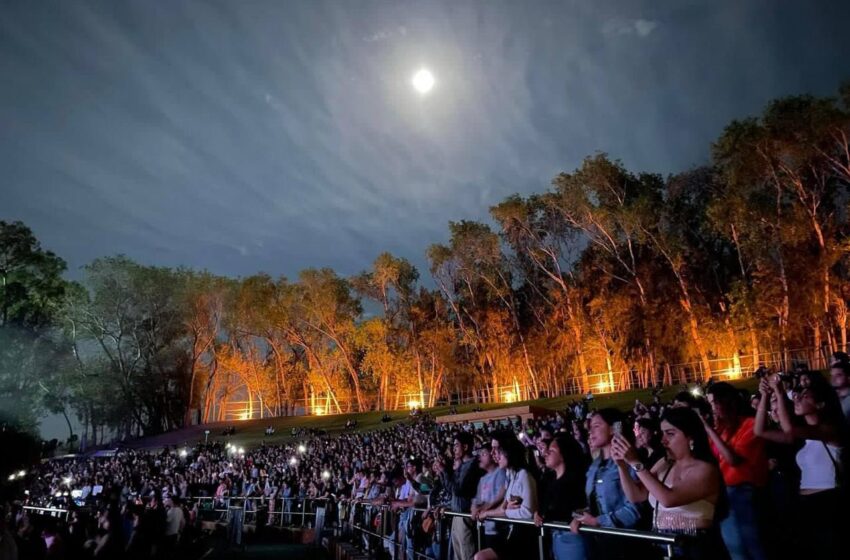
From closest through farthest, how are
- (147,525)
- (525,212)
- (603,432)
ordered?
(603,432), (147,525), (525,212)

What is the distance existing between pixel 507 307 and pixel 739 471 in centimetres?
5053

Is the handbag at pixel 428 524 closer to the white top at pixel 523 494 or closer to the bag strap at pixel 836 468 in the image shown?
the white top at pixel 523 494

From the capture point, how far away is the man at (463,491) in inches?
215

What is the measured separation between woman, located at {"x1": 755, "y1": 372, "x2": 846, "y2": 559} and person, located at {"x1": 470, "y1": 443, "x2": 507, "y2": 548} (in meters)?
2.23

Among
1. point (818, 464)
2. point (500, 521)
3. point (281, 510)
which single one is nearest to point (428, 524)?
point (500, 521)

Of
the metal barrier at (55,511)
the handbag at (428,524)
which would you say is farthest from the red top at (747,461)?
the metal barrier at (55,511)

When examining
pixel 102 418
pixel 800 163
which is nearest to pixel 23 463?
pixel 102 418

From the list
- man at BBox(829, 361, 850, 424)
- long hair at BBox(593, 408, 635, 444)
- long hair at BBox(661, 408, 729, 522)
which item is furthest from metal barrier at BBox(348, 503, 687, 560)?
man at BBox(829, 361, 850, 424)

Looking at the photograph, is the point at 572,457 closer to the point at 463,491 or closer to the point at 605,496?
the point at 605,496

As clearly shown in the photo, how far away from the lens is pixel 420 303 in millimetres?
59844

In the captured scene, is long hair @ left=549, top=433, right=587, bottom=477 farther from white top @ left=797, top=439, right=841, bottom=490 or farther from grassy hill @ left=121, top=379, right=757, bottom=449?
grassy hill @ left=121, top=379, right=757, bottom=449

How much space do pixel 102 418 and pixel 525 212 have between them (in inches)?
1862

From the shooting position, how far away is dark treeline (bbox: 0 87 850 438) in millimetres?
33469

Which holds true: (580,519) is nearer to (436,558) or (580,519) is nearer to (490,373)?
(436,558)
